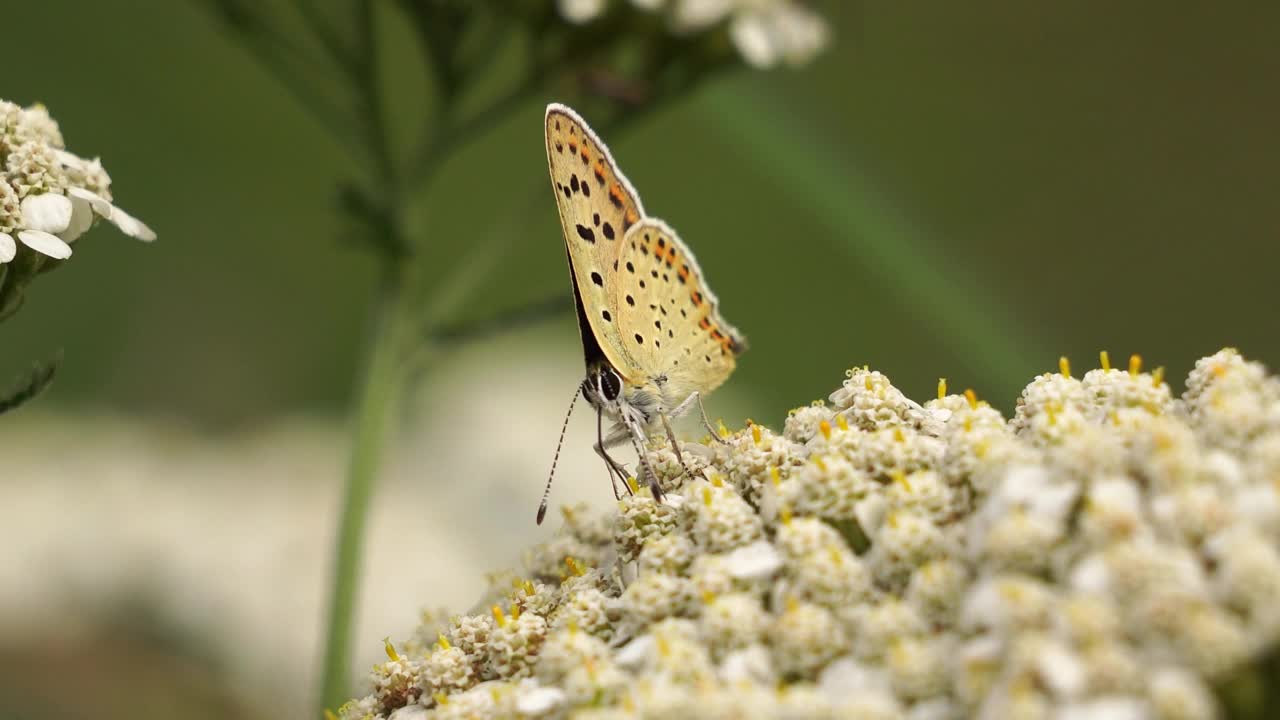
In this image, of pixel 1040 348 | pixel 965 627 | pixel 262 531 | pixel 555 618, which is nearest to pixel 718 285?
pixel 1040 348

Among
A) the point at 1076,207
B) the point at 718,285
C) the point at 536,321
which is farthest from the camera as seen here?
the point at 718,285

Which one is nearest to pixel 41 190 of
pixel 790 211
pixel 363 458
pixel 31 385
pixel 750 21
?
pixel 31 385

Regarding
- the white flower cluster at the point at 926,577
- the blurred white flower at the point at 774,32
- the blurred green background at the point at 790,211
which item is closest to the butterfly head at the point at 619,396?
the white flower cluster at the point at 926,577

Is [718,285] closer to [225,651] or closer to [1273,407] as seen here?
[225,651]

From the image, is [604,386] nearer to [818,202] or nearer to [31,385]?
[31,385]

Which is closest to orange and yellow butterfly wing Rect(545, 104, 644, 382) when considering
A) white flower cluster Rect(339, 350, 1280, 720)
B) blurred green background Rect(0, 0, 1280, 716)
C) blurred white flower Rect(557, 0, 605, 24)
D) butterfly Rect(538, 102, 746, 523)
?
butterfly Rect(538, 102, 746, 523)

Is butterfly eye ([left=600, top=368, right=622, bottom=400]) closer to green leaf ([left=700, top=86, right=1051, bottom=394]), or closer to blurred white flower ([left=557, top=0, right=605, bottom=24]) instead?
blurred white flower ([left=557, top=0, right=605, bottom=24])
